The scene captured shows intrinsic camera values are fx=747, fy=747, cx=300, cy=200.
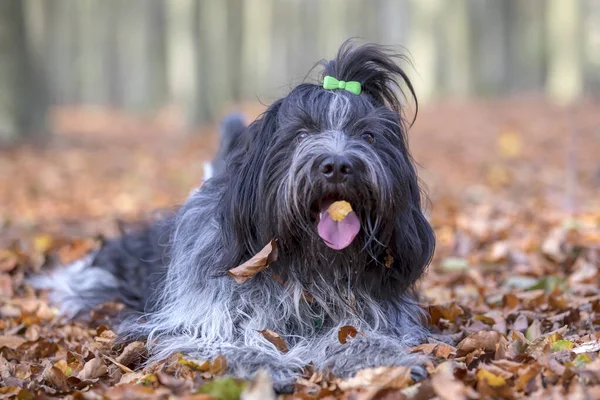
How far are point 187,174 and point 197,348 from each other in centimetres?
843

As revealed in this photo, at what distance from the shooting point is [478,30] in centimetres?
2659

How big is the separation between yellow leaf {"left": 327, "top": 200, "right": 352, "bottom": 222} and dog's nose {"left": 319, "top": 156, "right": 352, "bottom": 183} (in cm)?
13

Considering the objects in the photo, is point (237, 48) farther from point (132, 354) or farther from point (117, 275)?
point (132, 354)

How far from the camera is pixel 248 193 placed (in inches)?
137

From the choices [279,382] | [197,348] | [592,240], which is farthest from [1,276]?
[592,240]

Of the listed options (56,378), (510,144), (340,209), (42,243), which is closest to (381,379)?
(340,209)

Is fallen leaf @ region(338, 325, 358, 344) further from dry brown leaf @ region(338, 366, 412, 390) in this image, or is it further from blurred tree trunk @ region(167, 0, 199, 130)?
blurred tree trunk @ region(167, 0, 199, 130)

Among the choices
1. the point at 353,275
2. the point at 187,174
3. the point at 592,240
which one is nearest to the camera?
the point at 353,275

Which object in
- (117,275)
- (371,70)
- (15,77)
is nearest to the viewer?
(371,70)

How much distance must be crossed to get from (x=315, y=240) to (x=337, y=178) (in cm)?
34

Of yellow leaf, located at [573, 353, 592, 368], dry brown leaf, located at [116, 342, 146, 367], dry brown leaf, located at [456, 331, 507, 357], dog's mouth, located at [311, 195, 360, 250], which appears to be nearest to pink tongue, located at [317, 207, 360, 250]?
dog's mouth, located at [311, 195, 360, 250]

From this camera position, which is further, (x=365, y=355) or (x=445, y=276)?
(x=445, y=276)

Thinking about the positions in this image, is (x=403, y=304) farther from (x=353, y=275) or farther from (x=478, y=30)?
(x=478, y=30)

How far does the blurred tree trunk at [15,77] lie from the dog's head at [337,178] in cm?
1030
